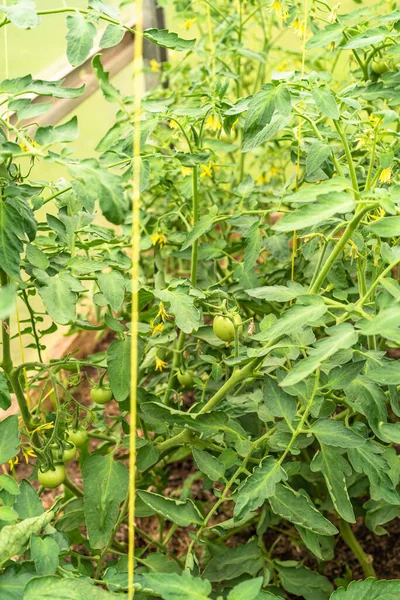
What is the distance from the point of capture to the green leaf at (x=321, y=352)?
2.43 ft

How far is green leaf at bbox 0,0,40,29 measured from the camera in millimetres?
821

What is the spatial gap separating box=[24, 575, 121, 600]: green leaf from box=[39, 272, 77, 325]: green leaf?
0.32m

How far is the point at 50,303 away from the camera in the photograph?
0.95m

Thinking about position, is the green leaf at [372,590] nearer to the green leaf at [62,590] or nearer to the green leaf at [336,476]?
the green leaf at [336,476]

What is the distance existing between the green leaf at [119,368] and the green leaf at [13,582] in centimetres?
31

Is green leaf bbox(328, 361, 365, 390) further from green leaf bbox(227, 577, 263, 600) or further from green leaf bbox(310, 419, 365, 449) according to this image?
green leaf bbox(227, 577, 263, 600)

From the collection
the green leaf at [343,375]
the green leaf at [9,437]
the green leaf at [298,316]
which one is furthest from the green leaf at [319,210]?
the green leaf at [9,437]

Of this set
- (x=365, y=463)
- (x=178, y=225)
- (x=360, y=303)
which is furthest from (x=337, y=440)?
(x=178, y=225)

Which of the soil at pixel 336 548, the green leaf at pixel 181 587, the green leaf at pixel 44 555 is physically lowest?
the soil at pixel 336 548

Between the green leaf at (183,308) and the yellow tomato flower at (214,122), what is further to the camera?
the yellow tomato flower at (214,122)

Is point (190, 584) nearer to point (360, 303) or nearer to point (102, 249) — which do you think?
point (360, 303)

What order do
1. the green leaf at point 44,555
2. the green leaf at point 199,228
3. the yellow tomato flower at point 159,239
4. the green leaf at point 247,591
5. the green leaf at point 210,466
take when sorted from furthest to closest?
the yellow tomato flower at point 159,239 < the green leaf at point 199,228 < the green leaf at point 210,466 < the green leaf at point 44,555 < the green leaf at point 247,591

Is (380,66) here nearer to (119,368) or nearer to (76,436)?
(119,368)

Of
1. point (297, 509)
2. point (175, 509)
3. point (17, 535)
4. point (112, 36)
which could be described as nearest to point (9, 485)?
point (17, 535)
